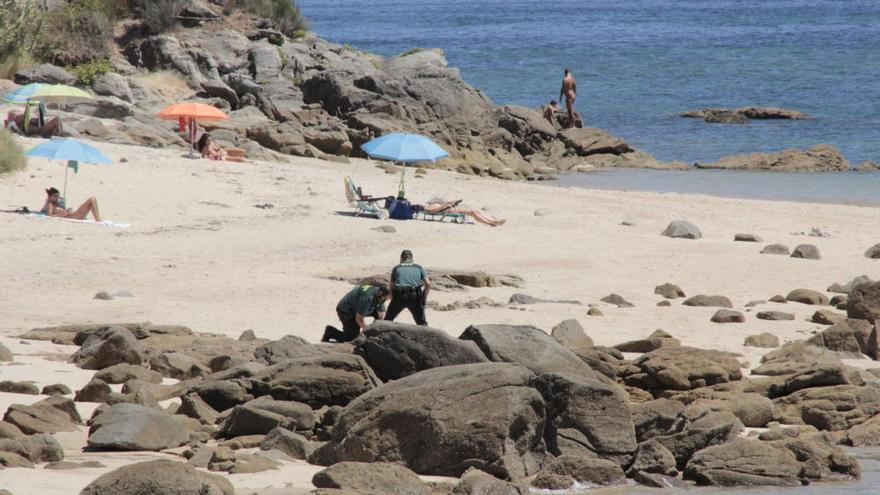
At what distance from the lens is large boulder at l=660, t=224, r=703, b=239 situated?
22.7 metres

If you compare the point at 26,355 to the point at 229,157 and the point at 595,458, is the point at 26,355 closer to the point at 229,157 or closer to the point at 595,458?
the point at 595,458

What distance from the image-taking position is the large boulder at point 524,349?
1156 cm

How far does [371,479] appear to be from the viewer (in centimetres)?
874

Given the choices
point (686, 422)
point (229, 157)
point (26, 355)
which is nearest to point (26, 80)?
point (229, 157)

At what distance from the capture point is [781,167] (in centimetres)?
3559

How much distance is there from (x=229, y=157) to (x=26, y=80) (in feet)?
26.2

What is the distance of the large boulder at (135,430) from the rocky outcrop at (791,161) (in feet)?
91.1

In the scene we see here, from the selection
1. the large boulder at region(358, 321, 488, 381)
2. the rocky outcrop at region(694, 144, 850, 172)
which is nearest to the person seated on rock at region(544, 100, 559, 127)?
the rocky outcrop at region(694, 144, 850, 172)

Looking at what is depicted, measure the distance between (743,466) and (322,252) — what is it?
11072mm

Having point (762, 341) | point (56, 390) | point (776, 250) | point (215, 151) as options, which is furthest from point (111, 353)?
point (215, 151)

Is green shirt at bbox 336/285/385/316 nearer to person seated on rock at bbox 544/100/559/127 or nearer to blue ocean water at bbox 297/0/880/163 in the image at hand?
blue ocean water at bbox 297/0/880/163

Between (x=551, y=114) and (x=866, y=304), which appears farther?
(x=551, y=114)

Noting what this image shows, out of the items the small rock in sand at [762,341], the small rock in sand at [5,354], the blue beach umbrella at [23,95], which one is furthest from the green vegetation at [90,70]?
the small rock in sand at [762,341]

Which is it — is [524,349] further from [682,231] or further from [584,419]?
[682,231]
